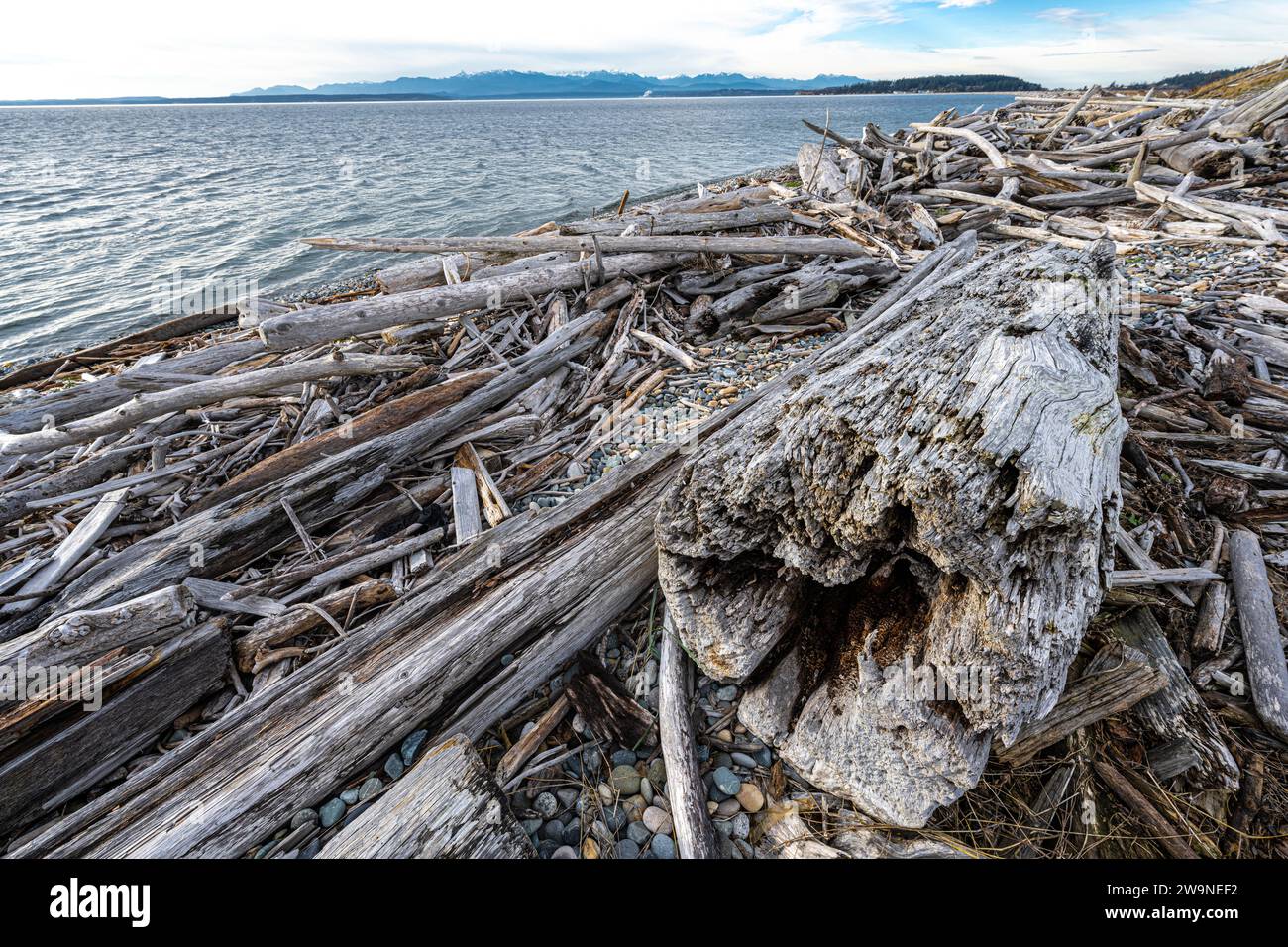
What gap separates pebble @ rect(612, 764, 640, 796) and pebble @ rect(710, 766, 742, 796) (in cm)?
43

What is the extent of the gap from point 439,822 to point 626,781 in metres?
1.02

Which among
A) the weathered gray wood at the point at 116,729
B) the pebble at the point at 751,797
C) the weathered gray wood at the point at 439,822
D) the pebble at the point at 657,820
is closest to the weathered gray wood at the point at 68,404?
the weathered gray wood at the point at 116,729

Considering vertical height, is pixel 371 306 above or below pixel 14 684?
above

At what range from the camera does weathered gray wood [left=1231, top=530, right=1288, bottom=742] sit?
2.89 metres

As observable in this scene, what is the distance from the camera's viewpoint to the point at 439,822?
242 centimetres

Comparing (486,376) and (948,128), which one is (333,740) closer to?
(486,376)

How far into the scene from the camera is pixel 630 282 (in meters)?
8.49

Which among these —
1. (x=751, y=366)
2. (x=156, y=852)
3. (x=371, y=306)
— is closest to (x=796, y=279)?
(x=751, y=366)

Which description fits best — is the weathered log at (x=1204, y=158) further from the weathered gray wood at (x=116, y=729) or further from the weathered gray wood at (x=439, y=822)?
the weathered gray wood at (x=116, y=729)

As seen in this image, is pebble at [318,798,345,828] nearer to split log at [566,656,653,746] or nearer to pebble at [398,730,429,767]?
pebble at [398,730,429,767]

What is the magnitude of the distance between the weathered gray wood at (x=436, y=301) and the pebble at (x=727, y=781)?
5513mm

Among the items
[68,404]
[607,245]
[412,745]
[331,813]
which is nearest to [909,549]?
[412,745]

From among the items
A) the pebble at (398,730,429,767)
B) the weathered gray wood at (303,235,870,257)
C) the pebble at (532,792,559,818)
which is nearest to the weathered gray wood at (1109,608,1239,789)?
the pebble at (532,792,559,818)

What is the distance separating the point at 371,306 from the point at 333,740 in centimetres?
483
